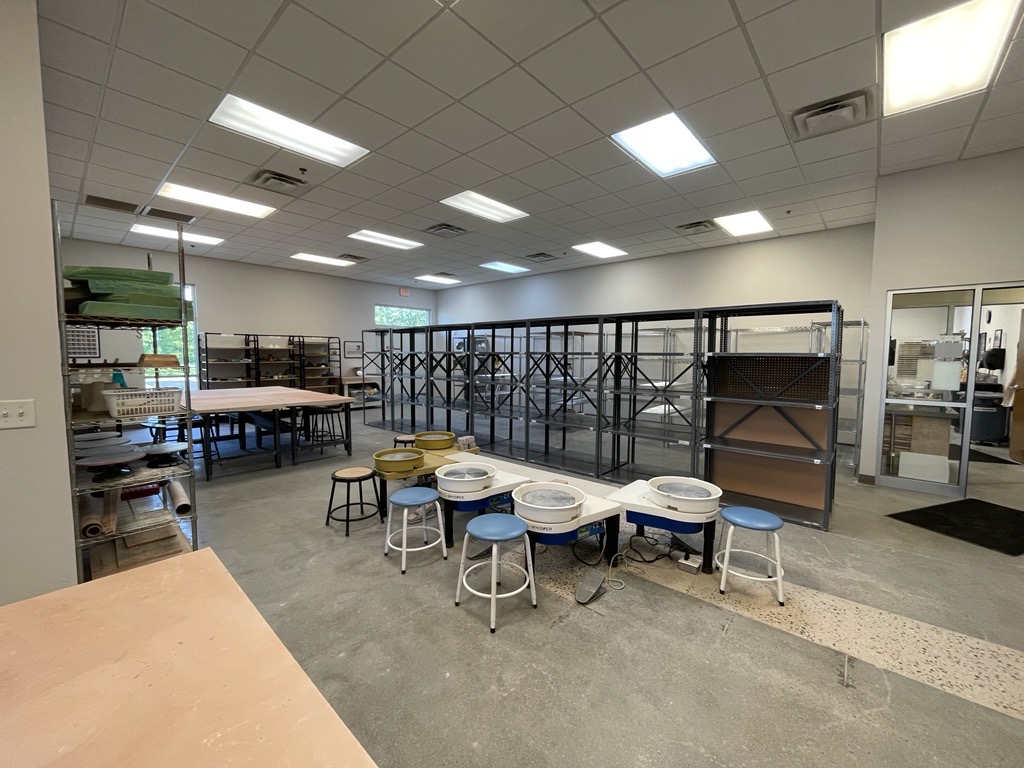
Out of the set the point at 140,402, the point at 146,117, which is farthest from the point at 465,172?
the point at 140,402

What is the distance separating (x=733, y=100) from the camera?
2885 millimetres

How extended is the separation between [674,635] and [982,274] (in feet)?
15.0

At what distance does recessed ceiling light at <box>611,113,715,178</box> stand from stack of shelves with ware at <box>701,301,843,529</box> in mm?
1445

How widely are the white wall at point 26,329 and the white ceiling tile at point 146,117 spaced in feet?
5.07

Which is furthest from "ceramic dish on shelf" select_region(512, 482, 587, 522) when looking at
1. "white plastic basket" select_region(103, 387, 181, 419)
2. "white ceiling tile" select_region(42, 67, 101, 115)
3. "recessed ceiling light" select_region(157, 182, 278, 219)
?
"recessed ceiling light" select_region(157, 182, 278, 219)

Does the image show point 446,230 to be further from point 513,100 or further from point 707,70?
point 707,70

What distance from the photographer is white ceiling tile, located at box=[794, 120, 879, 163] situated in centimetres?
330

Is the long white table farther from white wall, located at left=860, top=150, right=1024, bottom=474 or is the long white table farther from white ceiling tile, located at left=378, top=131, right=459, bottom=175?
white wall, located at left=860, top=150, right=1024, bottom=474

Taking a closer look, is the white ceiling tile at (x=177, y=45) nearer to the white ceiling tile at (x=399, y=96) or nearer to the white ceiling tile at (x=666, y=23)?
the white ceiling tile at (x=399, y=96)

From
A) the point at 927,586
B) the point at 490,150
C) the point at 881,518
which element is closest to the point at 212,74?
the point at 490,150

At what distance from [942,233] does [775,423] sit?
249 centimetres

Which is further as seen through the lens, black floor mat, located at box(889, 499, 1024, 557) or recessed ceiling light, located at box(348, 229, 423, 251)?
recessed ceiling light, located at box(348, 229, 423, 251)

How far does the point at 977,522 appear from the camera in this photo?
342 centimetres

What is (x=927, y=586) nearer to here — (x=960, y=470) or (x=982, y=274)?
(x=960, y=470)
